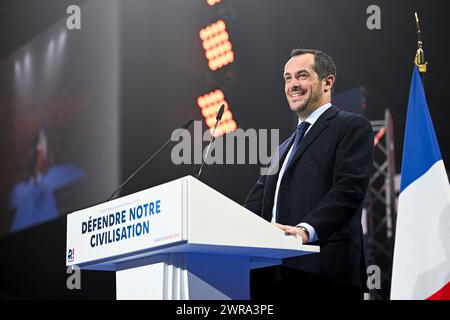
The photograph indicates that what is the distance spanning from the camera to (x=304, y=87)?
8.89ft

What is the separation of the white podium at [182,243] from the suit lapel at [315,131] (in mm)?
444

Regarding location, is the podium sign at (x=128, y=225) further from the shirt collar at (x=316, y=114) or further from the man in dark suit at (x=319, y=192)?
the shirt collar at (x=316, y=114)

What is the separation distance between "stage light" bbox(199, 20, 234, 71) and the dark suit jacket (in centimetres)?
306

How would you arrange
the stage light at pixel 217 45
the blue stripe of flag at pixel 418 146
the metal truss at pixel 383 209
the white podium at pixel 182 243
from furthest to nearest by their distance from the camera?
1. the metal truss at pixel 383 209
2. the stage light at pixel 217 45
3. the blue stripe of flag at pixel 418 146
4. the white podium at pixel 182 243

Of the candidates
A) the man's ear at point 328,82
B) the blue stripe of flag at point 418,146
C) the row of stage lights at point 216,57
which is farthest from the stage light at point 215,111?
the man's ear at point 328,82

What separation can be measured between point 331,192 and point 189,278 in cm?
65

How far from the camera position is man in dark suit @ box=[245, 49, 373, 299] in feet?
7.90

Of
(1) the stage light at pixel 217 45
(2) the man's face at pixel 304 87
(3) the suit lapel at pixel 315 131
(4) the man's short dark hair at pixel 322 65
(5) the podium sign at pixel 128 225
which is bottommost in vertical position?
(5) the podium sign at pixel 128 225

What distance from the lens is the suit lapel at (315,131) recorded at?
2.57 metres

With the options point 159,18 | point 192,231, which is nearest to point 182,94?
point 159,18

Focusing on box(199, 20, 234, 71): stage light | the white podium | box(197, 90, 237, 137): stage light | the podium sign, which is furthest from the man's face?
box(199, 20, 234, 71): stage light

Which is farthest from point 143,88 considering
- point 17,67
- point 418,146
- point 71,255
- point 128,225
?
point 128,225

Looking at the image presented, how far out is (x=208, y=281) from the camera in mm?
2125
